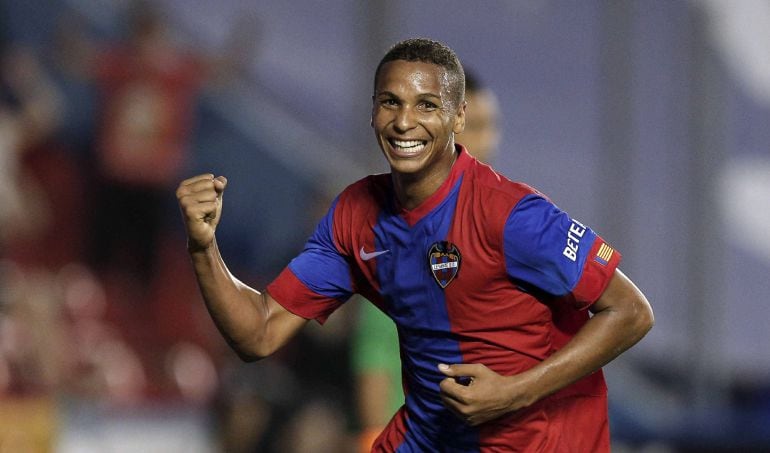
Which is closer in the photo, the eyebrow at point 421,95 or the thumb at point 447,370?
the thumb at point 447,370

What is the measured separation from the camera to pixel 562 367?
3119 mm

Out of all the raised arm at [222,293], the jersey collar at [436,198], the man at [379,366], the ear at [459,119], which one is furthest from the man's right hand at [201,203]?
the man at [379,366]

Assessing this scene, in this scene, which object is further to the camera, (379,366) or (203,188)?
(379,366)

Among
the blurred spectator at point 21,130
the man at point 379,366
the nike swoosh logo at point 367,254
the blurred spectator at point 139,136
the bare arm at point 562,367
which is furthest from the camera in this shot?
the blurred spectator at point 139,136

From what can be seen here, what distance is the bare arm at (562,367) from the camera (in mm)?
2996

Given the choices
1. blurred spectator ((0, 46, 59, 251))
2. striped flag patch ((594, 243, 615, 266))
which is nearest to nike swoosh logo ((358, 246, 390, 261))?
striped flag patch ((594, 243, 615, 266))

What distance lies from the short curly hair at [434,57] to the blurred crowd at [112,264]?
3.82 metres

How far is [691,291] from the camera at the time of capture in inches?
331

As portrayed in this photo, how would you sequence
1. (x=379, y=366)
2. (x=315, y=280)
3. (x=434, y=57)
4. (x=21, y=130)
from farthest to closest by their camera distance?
(x=21, y=130) → (x=379, y=366) → (x=315, y=280) → (x=434, y=57)

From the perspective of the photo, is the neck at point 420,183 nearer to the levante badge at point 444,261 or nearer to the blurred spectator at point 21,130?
the levante badge at point 444,261

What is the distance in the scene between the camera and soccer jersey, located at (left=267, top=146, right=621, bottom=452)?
3.13 meters

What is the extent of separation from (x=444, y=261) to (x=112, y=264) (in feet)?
13.5

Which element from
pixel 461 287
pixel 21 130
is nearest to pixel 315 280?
pixel 461 287

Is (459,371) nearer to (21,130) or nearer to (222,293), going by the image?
(222,293)
